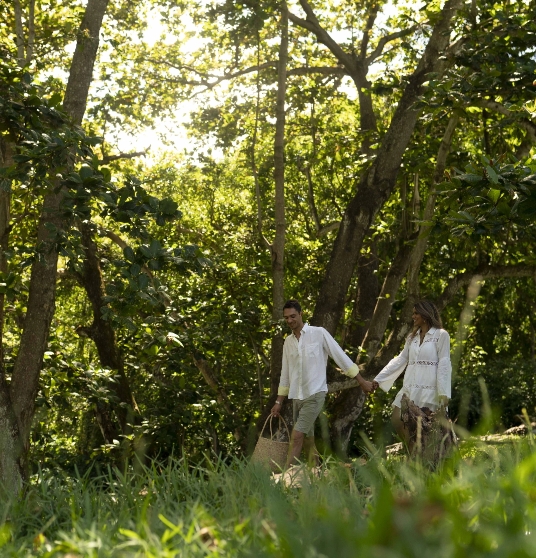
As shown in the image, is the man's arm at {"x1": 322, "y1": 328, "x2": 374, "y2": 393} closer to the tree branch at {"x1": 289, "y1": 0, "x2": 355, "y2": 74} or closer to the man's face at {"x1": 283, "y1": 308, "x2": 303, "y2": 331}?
the man's face at {"x1": 283, "y1": 308, "x2": 303, "y2": 331}

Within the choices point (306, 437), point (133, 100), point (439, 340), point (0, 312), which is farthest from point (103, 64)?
point (439, 340)

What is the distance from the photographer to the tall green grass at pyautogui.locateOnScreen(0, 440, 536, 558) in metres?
1.93

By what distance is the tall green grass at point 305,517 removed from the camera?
1927mm

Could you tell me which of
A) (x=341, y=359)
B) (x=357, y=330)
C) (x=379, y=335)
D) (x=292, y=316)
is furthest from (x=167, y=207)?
(x=357, y=330)

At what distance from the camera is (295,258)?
16562 millimetres

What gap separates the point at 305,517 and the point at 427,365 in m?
4.41

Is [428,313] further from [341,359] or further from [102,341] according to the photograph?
[102,341]

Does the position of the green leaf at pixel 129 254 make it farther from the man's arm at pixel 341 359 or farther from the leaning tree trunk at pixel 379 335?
the leaning tree trunk at pixel 379 335

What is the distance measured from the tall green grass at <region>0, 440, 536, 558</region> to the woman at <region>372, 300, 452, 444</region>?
7.37ft

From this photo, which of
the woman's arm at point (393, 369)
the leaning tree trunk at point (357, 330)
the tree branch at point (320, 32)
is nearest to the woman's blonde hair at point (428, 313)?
the woman's arm at point (393, 369)

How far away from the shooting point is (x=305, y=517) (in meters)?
2.74

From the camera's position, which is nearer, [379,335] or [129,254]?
[129,254]

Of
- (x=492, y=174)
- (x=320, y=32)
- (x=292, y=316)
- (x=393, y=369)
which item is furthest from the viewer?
(x=320, y=32)

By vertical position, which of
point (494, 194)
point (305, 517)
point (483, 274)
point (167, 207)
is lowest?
point (305, 517)
